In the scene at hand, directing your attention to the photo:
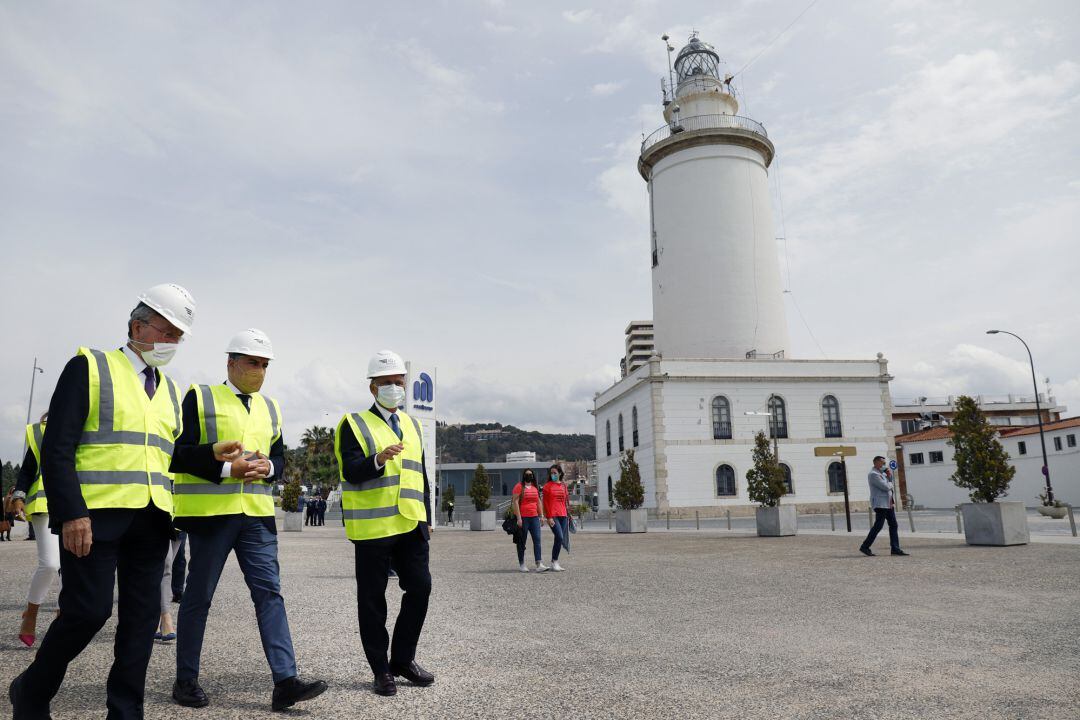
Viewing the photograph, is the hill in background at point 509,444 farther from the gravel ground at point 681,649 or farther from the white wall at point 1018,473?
the gravel ground at point 681,649

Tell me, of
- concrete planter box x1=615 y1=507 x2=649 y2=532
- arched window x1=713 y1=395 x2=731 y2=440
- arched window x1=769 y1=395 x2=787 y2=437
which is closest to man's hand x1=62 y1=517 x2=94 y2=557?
concrete planter box x1=615 y1=507 x2=649 y2=532

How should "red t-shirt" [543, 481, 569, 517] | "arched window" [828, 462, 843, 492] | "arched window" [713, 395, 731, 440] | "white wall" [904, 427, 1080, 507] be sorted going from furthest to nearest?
"white wall" [904, 427, 1080, 507]
"arched window" [828, 462, 843, 492]
"arched window" [713, 395, 731, 440]
"red t-shirt" [543, 481, 569, 517]

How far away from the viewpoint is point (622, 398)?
144ft

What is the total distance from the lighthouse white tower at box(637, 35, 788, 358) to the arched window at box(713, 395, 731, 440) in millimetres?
2619

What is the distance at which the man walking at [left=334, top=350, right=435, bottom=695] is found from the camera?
4.32m

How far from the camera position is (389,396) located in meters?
4.71

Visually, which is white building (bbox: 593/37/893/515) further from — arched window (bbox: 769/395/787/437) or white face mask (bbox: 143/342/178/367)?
white face mask (bbox: 143/342/178/367)

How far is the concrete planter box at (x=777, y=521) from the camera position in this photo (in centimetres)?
1980

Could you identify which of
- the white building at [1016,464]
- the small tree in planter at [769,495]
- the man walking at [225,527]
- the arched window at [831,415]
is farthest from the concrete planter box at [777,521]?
Result: the white building at [1016,464]

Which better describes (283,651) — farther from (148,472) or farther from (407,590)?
(148,472)

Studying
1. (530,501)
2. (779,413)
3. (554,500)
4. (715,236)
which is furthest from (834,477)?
(530,501)

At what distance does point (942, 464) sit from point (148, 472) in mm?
56810

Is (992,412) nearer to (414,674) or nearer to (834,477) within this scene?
(834,477)

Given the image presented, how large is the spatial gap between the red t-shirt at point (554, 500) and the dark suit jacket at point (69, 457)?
900 centimetres
